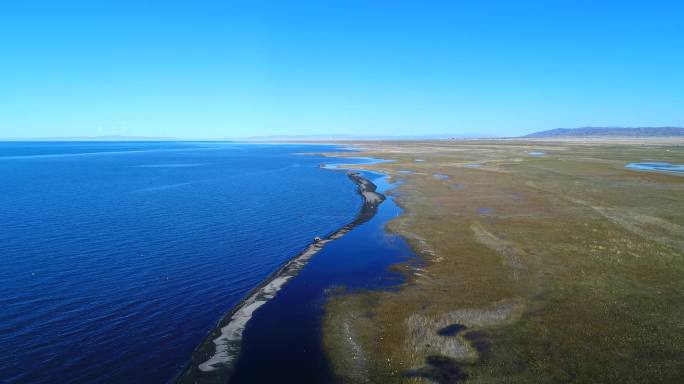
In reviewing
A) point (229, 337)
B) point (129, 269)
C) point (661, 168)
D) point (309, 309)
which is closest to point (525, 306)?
point (309, 309)

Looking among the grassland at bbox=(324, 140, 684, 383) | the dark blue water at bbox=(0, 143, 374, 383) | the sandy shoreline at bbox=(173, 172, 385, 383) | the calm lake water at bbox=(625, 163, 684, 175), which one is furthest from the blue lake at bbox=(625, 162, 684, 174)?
the sandy shoreline at bbox=(173, 172, 385, 383)

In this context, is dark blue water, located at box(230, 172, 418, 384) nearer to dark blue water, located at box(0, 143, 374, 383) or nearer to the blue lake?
dark blue water, located at box(0, 143, 374, 383)

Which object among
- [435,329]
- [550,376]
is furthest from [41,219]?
[550,376]

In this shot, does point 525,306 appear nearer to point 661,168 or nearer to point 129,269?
point 129,269

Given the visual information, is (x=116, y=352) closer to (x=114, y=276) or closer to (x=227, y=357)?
(x=227, y=357)

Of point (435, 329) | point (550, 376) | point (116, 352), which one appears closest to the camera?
point (550, 376)

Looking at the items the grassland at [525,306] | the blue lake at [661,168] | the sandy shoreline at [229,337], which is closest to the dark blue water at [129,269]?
the sandy shoreline at [229,337]

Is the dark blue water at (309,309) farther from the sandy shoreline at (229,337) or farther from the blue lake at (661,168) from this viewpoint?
the blue lake at (661,168)

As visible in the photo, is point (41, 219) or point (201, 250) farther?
point (41, 219)
